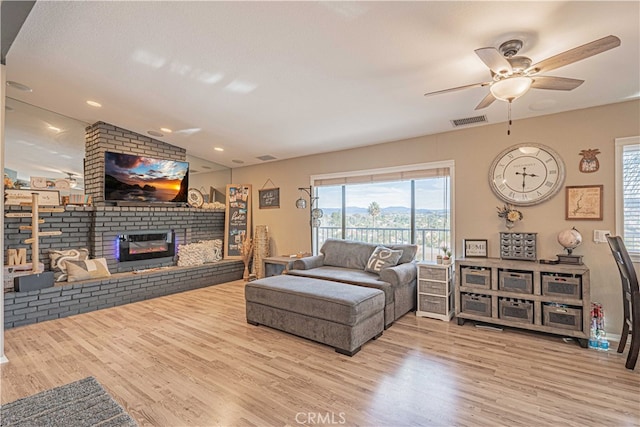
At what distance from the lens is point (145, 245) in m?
5.39

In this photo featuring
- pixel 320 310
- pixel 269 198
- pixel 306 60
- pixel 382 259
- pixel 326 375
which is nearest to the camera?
pixel 326 375

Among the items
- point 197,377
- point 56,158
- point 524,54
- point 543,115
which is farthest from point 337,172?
point 56,158

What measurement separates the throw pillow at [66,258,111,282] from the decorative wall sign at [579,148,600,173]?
20.9ft

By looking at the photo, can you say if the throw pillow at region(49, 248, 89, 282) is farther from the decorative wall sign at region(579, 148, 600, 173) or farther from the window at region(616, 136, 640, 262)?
the window at region(616, 136, 640, 262)

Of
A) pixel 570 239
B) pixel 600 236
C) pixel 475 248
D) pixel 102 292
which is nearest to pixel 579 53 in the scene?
pixel 570 239

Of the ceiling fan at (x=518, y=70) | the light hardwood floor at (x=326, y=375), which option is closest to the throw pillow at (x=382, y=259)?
the light hardwood floor at (x=326, y=375)

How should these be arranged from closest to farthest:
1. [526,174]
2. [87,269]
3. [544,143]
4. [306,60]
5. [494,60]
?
1. [494,60]
2. [306,60]
3. [544,143]
4. [526,174]
5. [87,269]

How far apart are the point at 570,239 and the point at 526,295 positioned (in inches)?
29.6

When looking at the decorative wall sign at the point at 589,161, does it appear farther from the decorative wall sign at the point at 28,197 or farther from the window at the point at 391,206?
the decorative wall sign at the point at 28,197

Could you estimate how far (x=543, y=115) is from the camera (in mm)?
3605

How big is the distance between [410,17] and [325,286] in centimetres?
258

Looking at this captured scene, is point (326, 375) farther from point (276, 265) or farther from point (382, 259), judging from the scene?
point (276, 265)

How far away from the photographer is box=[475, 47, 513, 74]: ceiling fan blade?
1.86m

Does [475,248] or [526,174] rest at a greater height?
[526,174]
